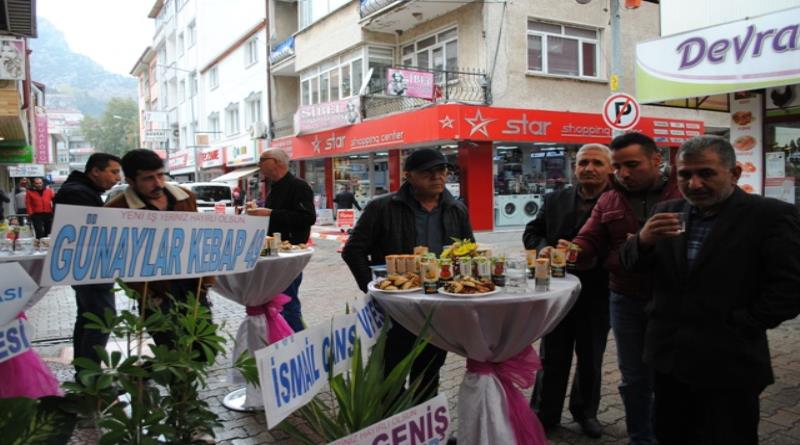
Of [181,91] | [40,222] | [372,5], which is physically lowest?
[40,222]

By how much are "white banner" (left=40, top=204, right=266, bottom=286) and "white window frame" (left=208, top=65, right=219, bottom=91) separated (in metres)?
34.1

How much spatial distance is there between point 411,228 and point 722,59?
18.0ft

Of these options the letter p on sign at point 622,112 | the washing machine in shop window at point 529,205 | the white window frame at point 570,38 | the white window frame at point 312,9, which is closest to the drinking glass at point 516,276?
the letter p on sign at point 622,112

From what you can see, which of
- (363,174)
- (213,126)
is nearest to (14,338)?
(363,174)

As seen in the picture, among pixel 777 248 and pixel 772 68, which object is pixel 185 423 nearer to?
pixel 777 248

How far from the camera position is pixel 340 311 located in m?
7.50

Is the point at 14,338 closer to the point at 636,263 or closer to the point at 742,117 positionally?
the point at 636,263

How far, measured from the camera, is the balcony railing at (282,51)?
2464 cm

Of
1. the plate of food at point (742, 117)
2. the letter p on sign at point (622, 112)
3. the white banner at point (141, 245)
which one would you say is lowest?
the white banner at point (141, 245)

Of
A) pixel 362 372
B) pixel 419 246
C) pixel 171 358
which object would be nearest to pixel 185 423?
pixel 171 358

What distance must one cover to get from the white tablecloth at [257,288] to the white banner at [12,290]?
189 cm

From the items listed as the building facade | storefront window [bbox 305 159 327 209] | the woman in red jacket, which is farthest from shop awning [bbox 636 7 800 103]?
storefront window [bbox 305 159 327 209]

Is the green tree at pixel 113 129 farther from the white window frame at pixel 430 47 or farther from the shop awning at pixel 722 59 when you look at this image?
the shop awning at pixel 722 59

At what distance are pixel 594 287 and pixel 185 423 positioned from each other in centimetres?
261
